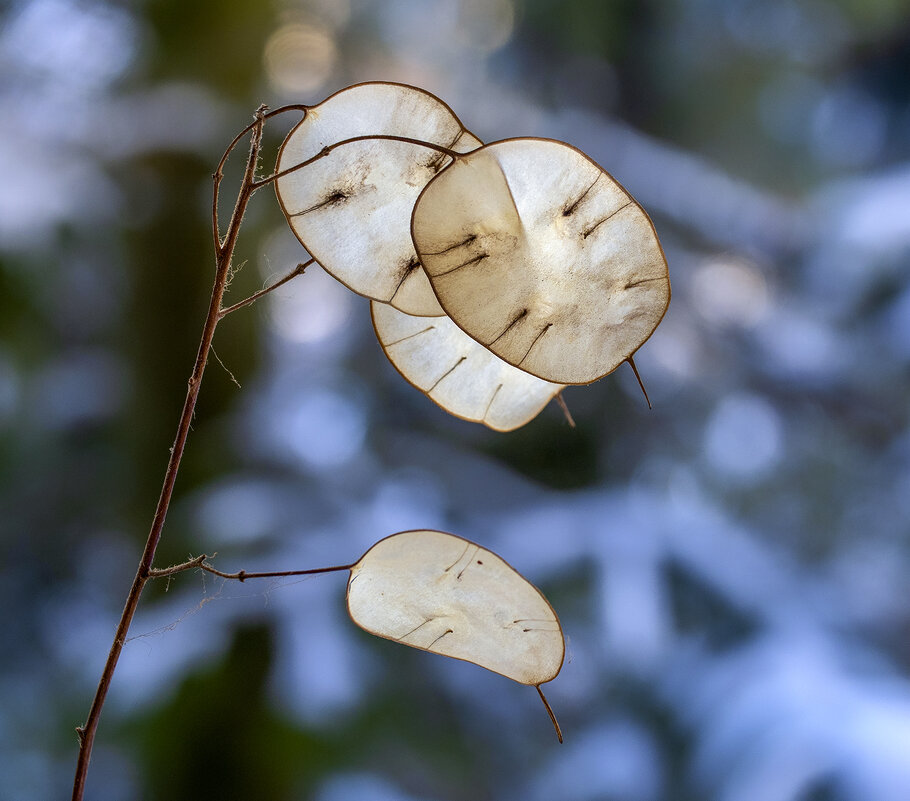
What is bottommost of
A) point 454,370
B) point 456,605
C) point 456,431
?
point 456,431

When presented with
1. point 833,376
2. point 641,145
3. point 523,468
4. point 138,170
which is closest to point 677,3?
point 641,145

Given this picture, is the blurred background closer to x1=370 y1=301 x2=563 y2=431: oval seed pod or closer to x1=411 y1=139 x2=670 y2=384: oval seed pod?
x1=370 y1=301 x2=563 y2=431: oval seed pod

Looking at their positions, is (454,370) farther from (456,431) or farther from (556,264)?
(456,431)

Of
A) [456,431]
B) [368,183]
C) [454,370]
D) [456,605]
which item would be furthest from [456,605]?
[456,431]

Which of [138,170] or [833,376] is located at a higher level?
[138,170]

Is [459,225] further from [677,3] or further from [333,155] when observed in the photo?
[677,3]

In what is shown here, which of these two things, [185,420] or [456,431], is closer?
[185,420]
